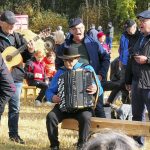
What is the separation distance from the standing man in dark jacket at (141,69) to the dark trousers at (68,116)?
658 millimetres

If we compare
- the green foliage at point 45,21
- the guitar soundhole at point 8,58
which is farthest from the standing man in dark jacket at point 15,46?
the green foliage at point 45,21

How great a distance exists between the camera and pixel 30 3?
41.7 metres

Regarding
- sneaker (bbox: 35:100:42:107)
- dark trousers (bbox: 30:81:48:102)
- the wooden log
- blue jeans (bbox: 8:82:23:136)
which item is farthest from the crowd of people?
dark trousers (bbox: 30:81:48:102)

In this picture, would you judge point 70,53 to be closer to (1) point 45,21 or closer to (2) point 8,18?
(2) point 8,18

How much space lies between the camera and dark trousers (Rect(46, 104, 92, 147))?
6113 mm

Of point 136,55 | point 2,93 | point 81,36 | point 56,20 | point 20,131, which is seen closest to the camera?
point 2,93

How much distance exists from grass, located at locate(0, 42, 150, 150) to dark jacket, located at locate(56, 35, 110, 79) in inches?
45.2

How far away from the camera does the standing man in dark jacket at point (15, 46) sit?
6.48 metres

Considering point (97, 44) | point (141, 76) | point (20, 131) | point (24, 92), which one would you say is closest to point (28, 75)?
point (24, 92)

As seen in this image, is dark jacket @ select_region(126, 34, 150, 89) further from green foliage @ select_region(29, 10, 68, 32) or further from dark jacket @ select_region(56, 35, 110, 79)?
green foliage @ select_region(29, 10, 68, 32)

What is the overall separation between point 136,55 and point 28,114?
159 inches

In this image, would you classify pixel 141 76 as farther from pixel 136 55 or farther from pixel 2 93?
pixel 2 93

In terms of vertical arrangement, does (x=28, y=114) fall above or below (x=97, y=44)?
below

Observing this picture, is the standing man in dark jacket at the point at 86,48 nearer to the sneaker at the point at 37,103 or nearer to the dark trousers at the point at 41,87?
the sneaker at the point at 37,103
